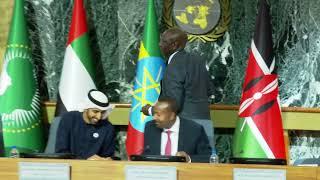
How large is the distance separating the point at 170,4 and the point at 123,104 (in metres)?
1.01

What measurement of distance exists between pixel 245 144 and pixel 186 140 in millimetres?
1557

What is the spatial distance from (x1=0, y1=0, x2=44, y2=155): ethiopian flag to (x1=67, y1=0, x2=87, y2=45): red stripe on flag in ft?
1.31

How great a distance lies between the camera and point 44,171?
358 cm

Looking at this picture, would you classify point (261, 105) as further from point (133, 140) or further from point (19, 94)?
point (19, 94)

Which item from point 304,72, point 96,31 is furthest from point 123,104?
point 304,72

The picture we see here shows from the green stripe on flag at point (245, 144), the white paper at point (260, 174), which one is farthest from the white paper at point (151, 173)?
the green stripe on flag at point (245, 144)

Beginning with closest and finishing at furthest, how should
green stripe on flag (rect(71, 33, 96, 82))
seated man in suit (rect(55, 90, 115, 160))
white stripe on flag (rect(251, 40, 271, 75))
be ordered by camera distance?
seated man in suit (rect(55, 90, 115, 160))
white stripe on flag (rect(251, 40, 271, 75))
green stripe on flag (rect(71, 33, 96, 82))

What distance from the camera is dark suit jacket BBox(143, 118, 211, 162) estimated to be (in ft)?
15.3

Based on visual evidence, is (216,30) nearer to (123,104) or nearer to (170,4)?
(170,4)

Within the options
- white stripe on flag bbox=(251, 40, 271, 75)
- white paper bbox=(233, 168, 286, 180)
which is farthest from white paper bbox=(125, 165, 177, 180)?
white stripe on flag bbox=(251, 40, 271, 75)

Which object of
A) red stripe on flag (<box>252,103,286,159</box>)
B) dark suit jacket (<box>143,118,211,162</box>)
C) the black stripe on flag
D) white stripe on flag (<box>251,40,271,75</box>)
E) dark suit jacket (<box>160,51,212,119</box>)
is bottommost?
dark suit jacket (<box>143,118,211,162</box>)

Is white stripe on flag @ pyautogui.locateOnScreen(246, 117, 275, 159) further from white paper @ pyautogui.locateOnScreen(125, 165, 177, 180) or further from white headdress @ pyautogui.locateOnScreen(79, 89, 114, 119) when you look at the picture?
white paper @ pyautogui.locateOnScreen(125, 165, 177, 180)

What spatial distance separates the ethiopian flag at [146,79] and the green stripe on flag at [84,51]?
0.42 metres

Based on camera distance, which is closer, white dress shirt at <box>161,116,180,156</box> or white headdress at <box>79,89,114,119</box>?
white dress shirt at <box>161,116,180,156</box>
